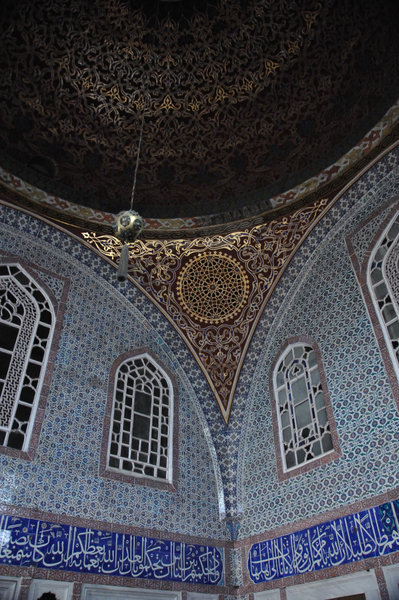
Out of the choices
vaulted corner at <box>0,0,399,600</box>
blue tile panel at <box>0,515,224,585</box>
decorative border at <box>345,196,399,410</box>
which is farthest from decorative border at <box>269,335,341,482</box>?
blue tile panel at <box>0,515,224,585</box>

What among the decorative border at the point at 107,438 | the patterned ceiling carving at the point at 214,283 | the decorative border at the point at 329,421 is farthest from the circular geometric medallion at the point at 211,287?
the decorative border at the point at 329,421

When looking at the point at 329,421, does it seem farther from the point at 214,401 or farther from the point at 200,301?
the point at 200,301

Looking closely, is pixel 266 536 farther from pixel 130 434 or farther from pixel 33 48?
pixel 33 48

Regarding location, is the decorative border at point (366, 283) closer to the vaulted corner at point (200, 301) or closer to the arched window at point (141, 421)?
the vaulted corner at point (200, 301)

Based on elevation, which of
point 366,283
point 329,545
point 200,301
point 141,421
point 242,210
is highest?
point 242,210

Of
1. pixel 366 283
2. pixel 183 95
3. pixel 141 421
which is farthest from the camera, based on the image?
pixel 183 95

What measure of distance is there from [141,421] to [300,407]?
70.7 inches

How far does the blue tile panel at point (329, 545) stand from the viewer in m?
4.56

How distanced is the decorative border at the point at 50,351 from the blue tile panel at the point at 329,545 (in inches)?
99.9

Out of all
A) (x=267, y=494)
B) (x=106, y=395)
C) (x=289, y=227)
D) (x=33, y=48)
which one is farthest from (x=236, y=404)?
(x=33, y=48)

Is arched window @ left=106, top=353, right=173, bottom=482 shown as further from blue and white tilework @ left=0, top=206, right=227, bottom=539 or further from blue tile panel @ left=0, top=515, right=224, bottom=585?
blue tile panel @ left=0, top=515, right=224, bottom=585

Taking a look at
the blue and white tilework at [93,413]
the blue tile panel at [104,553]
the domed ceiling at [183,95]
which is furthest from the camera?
the domed ceiling at [183,95]

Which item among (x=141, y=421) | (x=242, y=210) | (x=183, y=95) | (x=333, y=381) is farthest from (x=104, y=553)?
(x=183, y=95)

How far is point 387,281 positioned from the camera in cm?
562
